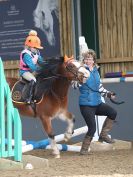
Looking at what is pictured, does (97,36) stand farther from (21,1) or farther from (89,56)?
(89,56)

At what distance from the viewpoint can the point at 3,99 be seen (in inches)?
369

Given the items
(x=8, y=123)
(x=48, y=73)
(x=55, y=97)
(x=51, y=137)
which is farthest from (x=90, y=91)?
(x=8, y=123)

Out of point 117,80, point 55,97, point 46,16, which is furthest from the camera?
point 46,16

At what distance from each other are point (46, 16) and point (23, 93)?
4229mm

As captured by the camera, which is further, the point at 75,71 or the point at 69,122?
the point at 69,122

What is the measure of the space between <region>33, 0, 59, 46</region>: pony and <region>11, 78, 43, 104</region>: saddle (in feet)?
12.3

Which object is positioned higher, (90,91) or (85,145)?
(90,91)

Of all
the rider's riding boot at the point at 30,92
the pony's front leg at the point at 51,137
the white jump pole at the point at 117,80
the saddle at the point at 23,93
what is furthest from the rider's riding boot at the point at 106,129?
the white jump pole at the point at 117,80

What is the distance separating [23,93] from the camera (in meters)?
11.6

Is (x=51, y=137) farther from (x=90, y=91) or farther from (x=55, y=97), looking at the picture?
(x=90, y=91)

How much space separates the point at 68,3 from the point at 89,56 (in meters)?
4.08

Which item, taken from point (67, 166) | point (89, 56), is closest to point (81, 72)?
point (89, 56)

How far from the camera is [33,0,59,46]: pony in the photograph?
15367 millimetres

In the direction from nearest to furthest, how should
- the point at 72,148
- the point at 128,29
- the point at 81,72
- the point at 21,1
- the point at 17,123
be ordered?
the point at 17,123 → the point at 81,72 → the point at 72,148 → the point at 128,29 → the point at 21,1
